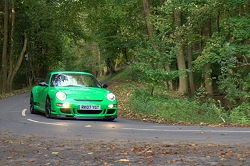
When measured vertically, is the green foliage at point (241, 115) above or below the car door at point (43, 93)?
below

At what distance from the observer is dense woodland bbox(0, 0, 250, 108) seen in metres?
19.8

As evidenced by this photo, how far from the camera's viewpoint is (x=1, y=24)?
35.0m

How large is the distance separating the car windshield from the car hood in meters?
0.60

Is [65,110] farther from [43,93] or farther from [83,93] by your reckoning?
[43,93]

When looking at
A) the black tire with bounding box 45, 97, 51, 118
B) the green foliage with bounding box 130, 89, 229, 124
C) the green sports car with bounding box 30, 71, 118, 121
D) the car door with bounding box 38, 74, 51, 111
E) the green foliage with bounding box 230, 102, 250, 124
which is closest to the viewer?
the green sports car with bounding box 30, 71, 118, 121

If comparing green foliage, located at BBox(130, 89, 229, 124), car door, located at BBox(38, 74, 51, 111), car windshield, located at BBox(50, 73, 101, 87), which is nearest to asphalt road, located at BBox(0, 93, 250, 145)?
car door, located at BBox(38, 74, 51, 111)

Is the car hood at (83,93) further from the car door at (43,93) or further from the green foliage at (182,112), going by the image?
the green foliage at (182,112)

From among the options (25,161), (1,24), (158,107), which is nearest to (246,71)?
(158,107)

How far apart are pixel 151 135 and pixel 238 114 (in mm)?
8325

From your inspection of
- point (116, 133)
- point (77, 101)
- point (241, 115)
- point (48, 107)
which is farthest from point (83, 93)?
point (241, 115)

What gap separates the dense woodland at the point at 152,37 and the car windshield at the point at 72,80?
4593mm

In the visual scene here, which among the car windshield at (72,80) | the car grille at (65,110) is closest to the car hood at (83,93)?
the car grille at (65,110)

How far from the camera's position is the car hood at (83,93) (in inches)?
493

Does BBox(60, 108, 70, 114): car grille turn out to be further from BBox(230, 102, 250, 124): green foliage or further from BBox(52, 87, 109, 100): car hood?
BBox(230, 102, 250, 124): green foliage
